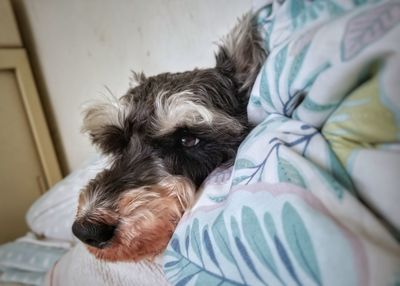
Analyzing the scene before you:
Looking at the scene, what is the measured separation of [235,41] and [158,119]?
0.26 metres

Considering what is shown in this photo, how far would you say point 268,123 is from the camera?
0.44 metres

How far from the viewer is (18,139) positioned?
4.93 ft

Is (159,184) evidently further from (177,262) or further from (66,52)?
(66,52)

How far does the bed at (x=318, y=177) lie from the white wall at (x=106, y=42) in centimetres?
48

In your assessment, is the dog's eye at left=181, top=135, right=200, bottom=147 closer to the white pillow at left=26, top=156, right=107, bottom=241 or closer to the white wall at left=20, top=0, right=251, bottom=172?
the white wall at left=20, top=0, right=251, bottom=172

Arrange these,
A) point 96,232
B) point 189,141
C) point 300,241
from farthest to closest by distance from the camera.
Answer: point 189,141 → point 96,232 → point 300,241

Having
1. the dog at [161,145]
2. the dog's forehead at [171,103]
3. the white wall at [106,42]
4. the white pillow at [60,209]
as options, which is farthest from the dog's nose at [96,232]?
the white pillow at [60,209]

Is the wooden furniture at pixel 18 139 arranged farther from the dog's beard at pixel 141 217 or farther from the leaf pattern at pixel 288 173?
the leaf pattern at pixel 288 173

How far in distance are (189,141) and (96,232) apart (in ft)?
0.83

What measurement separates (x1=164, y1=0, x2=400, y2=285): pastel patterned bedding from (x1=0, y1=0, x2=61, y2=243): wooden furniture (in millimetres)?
1423

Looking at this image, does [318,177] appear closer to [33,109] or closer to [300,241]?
[300,241]

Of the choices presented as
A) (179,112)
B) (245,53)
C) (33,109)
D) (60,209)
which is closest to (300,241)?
(179,112)

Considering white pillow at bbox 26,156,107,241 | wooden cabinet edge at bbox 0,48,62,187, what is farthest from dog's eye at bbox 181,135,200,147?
wooden cabinet edge at bbox 0,48,62,187

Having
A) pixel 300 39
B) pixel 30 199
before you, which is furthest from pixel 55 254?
pixel 300 39
